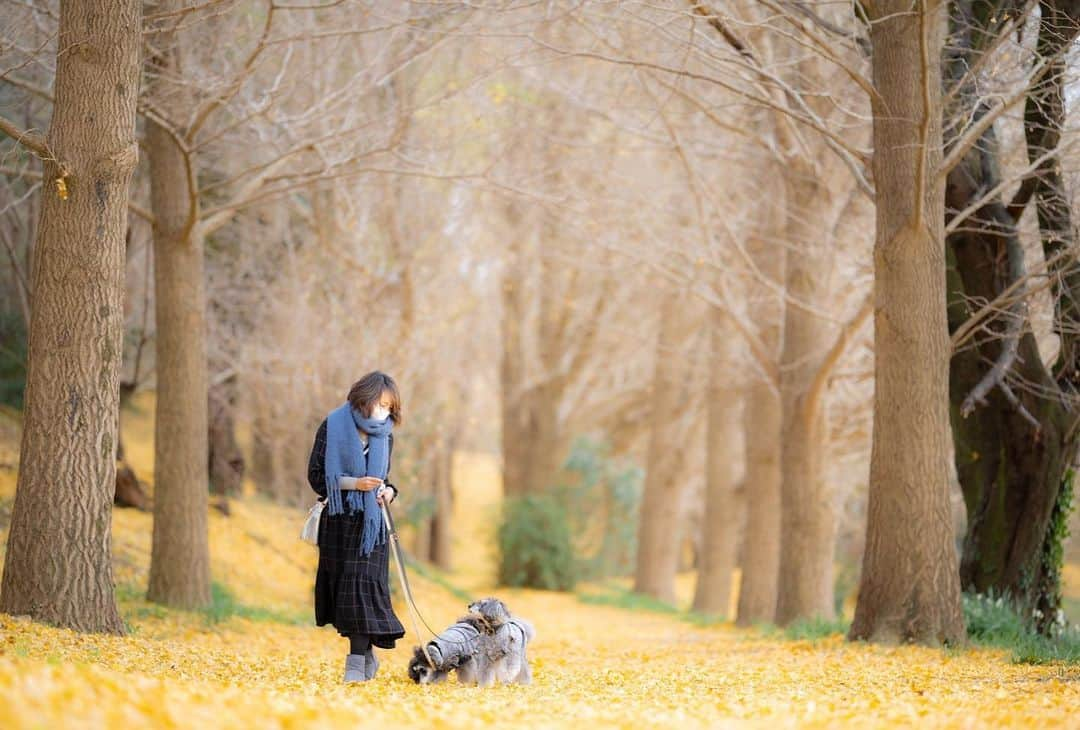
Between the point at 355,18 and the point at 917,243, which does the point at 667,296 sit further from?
the point at 917,243

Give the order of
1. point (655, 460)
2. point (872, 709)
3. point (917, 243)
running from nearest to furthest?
point (872, 709), point (917, 243), point (655, 460)

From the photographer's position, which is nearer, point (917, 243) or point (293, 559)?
point (917, 243)

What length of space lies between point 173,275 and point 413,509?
9.64m

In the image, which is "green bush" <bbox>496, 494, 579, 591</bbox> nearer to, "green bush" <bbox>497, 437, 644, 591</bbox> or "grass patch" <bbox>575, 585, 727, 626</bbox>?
"green bush" <bbox>497, 437, 644, 591</bbox>

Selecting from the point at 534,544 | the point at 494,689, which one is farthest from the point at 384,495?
the point at 534,544

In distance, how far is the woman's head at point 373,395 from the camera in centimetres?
654

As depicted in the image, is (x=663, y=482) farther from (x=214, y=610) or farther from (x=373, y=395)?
(x=373, y=395)

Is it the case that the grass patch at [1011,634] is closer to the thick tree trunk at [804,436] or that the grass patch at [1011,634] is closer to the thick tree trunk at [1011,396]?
the thick tree trunk at [1011,396]

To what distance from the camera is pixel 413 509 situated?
1978 centimetres

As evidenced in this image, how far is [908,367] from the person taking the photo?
9.18 metres

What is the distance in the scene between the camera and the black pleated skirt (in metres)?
6.46

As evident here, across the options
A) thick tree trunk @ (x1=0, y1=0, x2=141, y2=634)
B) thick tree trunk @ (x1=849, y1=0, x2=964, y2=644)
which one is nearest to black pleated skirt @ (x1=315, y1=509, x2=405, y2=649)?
thick tree trunk @ (x1=0, y1=0, x2=141, y2=634)

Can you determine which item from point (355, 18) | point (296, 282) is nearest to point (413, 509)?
point (296, 282)

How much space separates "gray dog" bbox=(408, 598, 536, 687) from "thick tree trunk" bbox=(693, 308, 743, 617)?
1068 cm
